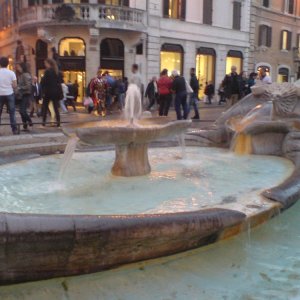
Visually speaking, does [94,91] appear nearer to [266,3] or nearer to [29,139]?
[29,139]

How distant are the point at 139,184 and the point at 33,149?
2878 millimetres

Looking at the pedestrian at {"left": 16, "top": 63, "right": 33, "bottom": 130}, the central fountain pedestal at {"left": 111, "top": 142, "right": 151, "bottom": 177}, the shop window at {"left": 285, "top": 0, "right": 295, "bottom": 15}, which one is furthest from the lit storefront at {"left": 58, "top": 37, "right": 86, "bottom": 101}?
the shop window at {"left": 285, "top": 0, "right": 295, "bottom": 15}

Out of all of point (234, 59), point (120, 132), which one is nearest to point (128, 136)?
point (120, 132)

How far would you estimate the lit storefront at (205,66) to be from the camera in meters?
27.4

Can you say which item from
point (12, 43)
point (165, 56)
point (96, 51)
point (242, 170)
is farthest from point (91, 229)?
point (12, 43)

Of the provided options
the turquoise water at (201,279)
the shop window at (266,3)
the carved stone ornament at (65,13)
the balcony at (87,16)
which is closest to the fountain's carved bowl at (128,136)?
the turquoise water at (201,279)

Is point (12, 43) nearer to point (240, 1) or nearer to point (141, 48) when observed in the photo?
point (141, 48)

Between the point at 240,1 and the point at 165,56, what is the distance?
7.72 m

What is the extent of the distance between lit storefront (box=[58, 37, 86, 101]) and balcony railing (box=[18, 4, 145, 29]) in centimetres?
125

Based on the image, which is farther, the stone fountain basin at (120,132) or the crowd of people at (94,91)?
the crowd of people at (94,91)

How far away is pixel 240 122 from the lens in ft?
26.1

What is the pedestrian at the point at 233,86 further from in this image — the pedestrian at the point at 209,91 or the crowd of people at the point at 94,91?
the pedestrian at the point at 209,91

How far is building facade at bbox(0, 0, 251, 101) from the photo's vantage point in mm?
21812

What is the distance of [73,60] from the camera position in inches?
891
